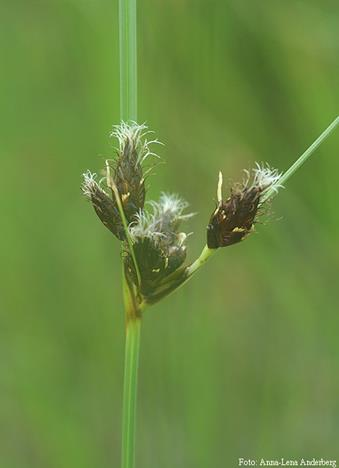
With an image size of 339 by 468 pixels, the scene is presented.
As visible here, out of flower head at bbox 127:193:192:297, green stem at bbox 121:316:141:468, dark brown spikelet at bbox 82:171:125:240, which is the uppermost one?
dark brown spikelet at bbox 82:171:125:240

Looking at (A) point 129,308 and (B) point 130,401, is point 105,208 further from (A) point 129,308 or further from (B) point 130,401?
(B) point 130,401

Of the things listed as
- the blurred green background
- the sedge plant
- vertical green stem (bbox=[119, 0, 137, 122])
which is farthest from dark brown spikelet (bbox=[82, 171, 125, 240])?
the blurred green background

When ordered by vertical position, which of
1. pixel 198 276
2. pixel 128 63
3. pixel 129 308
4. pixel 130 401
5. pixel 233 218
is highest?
pixel 198 276

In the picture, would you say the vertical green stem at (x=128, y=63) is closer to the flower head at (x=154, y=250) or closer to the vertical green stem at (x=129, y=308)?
the vertical green stem at (x=129, y=308)

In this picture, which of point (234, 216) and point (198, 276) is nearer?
point (234, 216)

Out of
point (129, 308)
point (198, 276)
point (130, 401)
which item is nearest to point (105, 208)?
point (129, 308)

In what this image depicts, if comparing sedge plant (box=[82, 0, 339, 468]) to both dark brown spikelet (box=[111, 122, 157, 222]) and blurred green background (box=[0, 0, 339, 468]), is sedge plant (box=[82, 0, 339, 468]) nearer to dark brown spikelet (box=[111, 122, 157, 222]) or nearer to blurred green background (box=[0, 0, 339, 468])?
dark brown spikelet (box=[111, 122, 157, 222])

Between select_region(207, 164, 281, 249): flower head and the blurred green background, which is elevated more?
the blurred green background
